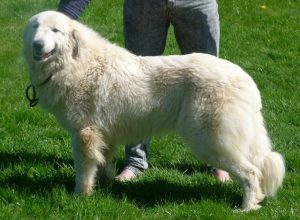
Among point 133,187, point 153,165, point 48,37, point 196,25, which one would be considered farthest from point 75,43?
point 153,165

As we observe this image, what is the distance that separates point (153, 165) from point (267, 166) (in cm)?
127

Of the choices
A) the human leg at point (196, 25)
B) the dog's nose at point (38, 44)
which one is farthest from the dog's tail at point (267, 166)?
the dog's nose at point (38, 44)

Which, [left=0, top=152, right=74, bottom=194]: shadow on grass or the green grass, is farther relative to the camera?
[left=0, top=152, right=74, bottom=194]: shadow on grass

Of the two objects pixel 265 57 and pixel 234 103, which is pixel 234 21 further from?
pixel 234 103

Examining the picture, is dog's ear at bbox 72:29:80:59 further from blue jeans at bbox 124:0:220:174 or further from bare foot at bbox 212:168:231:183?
bare foot at bbox 212:168:231:183

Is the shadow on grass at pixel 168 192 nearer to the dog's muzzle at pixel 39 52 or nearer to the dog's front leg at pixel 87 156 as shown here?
the dog's front leg at pixel 87 156

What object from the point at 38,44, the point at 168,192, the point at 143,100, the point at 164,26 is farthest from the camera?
the point at 164,26

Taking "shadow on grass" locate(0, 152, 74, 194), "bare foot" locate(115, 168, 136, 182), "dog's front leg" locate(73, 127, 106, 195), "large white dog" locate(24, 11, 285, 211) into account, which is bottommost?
"bare foot" locate(115, 168, 136, 182)

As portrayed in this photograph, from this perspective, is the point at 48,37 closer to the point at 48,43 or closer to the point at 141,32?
the point at 48,43

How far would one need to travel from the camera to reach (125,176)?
5.15 m

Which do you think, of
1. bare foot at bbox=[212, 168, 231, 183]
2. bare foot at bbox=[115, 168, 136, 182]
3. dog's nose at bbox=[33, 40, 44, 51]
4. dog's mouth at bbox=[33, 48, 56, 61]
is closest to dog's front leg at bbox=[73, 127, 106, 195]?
bare foot at bbox=[115, 168, 136, 182]

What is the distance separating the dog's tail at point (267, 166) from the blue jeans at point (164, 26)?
3.41 ft

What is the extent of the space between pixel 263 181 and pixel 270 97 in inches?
105

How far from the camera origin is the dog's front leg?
4492 mm
